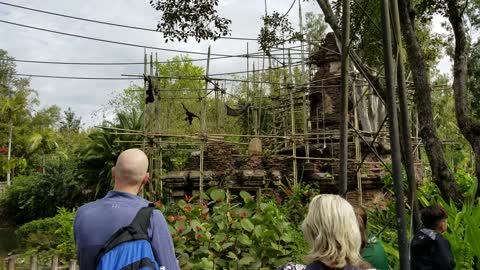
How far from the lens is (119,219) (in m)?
2.09

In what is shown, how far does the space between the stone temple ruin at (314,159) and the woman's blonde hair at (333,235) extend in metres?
8.73

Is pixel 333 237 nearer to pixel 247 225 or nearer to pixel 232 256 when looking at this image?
pixel 232 256

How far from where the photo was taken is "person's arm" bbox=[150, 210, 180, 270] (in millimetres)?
2092

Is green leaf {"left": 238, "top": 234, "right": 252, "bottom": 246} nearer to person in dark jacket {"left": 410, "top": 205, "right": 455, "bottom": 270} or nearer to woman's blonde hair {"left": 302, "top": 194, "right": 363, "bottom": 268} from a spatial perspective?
person in dark jacket {"left": 410, "top": 205, "right": 455, "bottom": 270}

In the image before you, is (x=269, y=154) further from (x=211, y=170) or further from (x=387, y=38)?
(x=387, y=38)

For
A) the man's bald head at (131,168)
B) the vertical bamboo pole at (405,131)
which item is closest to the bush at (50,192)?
the vertical bamboo pole at (405,131)

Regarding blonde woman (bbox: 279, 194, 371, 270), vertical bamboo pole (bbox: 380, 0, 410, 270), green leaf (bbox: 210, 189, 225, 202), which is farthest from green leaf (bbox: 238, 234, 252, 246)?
blonde woman (bbox: 279, 194, 371, 270)

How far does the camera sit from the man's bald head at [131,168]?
2217 millimetres

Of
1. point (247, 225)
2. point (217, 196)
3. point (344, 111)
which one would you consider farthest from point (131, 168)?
point (217, 196)

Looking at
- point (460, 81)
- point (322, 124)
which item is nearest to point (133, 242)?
point (460, 81)

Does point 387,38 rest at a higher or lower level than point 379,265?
higher

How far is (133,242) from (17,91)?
110ft

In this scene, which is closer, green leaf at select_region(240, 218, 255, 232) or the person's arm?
the person's arm

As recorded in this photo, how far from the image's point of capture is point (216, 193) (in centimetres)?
454
